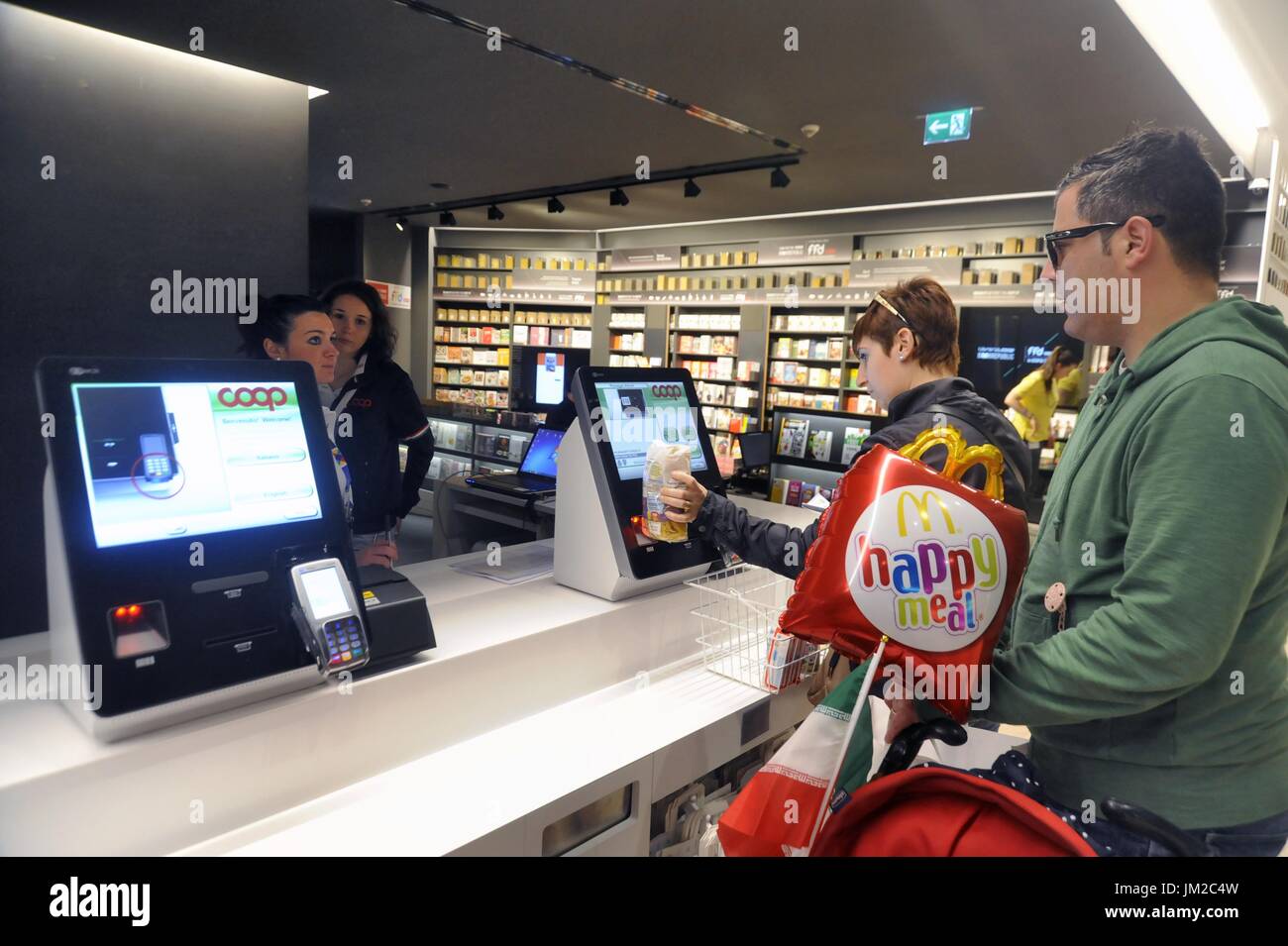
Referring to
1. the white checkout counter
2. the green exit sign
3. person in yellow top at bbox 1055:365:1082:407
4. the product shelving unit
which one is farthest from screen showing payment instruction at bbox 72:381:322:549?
person in yellow top at bbox 1055:365:1082:407

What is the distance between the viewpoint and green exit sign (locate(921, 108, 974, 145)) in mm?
5188

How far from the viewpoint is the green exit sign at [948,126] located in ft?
17.0

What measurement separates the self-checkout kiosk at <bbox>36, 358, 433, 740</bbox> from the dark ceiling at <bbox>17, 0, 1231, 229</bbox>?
332 cm

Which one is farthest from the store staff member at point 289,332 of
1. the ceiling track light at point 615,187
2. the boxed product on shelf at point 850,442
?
the ceiling track light at point 615,187

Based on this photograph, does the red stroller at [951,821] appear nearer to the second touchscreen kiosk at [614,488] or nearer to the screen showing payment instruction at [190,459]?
the second touchscreen kiosk at [614,488]

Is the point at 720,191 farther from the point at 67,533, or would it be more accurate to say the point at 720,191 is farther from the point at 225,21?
the point at 67,533

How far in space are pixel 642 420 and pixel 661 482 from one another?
29 centimetres

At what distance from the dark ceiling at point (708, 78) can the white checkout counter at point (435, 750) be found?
3.16 metres

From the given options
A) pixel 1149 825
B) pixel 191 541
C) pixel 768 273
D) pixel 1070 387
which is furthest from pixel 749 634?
pixel 768 273

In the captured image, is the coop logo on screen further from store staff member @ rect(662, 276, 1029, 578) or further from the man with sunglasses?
the man with sunglasses

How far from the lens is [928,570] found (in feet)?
3.47

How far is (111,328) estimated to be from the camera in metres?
4.11

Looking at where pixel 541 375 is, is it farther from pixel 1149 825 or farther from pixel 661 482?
pixel 1149 825
